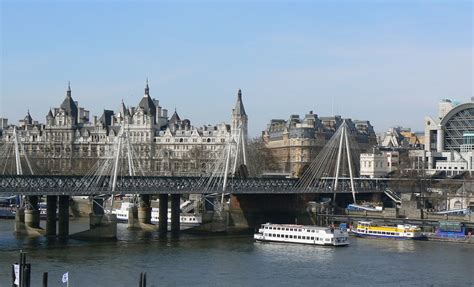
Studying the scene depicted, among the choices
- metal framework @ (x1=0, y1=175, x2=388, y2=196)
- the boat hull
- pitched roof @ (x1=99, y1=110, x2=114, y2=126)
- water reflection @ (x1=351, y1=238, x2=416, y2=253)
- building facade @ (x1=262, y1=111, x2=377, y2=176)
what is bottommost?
water reflection @ (x1=351, y1=238, x2=416, y2=253)

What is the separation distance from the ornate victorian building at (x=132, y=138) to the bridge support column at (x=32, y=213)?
59210mm

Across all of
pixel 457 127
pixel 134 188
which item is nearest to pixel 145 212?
pixel 134 188

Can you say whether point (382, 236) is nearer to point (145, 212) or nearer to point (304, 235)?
point (304, 235)

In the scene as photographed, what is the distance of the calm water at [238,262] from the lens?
50.2 meters

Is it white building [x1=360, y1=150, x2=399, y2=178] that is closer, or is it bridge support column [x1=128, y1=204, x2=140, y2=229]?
bridge support column [x1=128, y1=204, x2=140, y2=229]

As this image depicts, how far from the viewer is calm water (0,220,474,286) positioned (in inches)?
1976

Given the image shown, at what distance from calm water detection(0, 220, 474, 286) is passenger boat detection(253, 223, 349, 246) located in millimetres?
1097

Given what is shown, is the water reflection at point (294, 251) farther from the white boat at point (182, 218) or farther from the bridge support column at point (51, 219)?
the white boat at point (182, 218)

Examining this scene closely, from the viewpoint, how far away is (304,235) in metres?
70.1

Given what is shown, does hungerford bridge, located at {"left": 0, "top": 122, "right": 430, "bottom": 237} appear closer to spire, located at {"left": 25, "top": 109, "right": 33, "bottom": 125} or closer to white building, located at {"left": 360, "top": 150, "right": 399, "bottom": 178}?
white building, located at {"left": 360, "top": 150, "right": 399, "bottom": 178}

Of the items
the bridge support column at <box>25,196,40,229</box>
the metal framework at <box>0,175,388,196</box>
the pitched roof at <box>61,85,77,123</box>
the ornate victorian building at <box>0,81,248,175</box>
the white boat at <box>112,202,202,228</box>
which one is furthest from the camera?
the pitched roof at <box>61,85,77,123</box>

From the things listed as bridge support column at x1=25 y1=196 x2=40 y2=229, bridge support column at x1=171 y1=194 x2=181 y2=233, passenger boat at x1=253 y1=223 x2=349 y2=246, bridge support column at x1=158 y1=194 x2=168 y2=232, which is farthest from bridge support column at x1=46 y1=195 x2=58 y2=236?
passenger boat at x1=253 y1=223 x2=349 y2=246

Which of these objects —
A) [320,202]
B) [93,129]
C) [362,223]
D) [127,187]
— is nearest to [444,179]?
[320,202]

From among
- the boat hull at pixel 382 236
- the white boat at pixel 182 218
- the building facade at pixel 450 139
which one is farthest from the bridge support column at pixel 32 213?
the building facade at pixel 450 139
